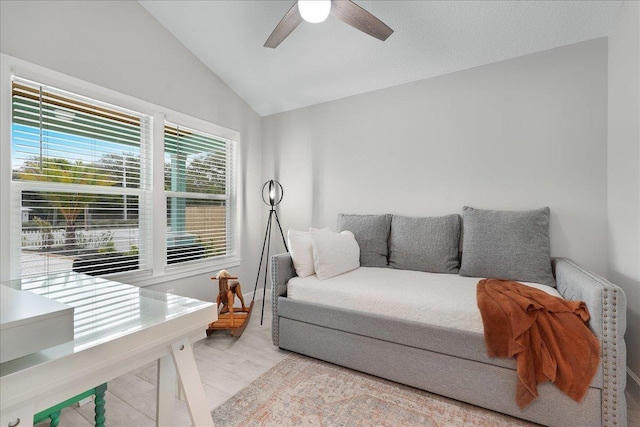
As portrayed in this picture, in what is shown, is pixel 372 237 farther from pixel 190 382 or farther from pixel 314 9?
pixel 190 382

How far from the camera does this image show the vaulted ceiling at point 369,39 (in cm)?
213

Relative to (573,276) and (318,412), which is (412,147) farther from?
(318,412)

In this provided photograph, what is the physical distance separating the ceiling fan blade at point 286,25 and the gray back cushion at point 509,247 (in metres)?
2.01

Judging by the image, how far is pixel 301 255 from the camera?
245cm

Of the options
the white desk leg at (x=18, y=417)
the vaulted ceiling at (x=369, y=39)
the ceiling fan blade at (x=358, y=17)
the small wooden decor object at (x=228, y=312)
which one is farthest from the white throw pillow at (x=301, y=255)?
the white desk leg at (x=18, y=417)

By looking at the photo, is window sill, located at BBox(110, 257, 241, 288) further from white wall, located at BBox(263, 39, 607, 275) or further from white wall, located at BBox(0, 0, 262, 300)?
white wall, located at BBox(263, 39, 607, 275)

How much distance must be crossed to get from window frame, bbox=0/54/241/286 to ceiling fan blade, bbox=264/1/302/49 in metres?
1.29

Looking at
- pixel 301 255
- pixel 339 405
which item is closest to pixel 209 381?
pixel 339 405

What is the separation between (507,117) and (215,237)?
3106mm

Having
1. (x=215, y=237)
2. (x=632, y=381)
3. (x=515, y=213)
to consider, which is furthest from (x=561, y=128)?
(x=215, y=237)

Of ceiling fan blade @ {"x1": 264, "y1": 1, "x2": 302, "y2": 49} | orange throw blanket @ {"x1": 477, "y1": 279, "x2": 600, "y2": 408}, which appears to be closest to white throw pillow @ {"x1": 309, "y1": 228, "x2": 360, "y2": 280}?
orange throw blanket @ {"x1": 477, "y1": 279, "x2": 600, "y2": 408}

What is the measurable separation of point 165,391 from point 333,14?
214 cm

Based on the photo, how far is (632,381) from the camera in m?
1.80

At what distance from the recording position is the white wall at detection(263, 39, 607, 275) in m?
2.28
